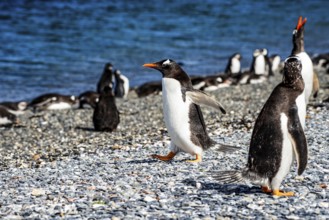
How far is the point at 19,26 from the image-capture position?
32.3 metres

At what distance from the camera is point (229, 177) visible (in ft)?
21.9

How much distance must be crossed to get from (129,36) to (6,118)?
→ 16.1 meters

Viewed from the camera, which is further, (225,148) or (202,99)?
(225,148)

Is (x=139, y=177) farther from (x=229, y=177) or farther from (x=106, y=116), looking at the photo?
(x=106, y=116)

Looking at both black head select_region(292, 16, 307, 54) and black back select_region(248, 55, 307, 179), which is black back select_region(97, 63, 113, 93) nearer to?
black head select_region(292, 16, 307, 54)

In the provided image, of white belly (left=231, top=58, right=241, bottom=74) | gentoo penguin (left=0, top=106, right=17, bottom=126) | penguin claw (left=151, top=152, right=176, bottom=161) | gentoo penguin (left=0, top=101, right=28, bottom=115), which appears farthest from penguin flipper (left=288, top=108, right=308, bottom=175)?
white belly (left=231, top=58, right=241, bottom=74)

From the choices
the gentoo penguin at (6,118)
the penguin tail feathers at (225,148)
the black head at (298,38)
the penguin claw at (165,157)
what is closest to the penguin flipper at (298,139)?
the penguin tail feathers at (225,148)

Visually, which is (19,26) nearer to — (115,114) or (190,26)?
(190,26)

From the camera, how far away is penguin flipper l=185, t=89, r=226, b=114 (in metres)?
8.08

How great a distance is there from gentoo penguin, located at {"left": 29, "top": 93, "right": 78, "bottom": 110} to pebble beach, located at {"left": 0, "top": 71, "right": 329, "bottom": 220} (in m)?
2.59

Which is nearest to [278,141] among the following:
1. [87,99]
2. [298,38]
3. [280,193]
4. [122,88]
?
[280,193]

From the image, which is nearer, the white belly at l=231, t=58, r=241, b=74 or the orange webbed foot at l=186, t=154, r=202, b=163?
the orange webbed foot at l=186, t=154, r=202, b=163

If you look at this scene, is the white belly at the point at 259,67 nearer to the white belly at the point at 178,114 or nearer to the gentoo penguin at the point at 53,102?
the gentoo penguin at the point at 53,102

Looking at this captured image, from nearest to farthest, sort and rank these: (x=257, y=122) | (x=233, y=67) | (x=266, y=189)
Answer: (x=266, y=189) < (x=257, y=122) < (x=233, y=67)
